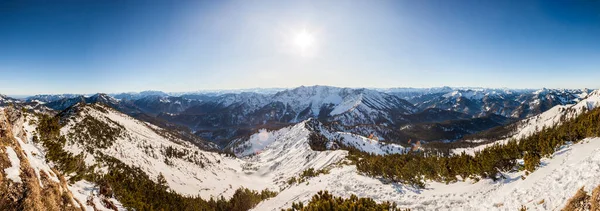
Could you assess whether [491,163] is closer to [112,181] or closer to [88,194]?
[88,194]

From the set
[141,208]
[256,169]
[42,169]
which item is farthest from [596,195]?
[256,169]

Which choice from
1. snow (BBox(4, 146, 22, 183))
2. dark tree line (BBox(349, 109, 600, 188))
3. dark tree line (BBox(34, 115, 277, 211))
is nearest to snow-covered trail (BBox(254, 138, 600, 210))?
dark tree line (BBox(349, 109, 600, 188))

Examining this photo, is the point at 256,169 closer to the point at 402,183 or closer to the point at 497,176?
the point at 402,183

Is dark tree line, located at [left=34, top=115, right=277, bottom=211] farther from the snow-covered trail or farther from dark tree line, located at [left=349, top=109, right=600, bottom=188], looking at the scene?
dark tree line, located at [left=349, top=109, right=600, bottom=188]

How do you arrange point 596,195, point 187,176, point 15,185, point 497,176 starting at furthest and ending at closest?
point 187,176, point 497,176, point 15,185, point 596,195

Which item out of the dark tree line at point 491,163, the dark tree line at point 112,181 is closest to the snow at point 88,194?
the dark tree line at point 112,181

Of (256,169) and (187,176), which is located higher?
(187,176)

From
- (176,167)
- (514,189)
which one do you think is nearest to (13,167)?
(514,189)
